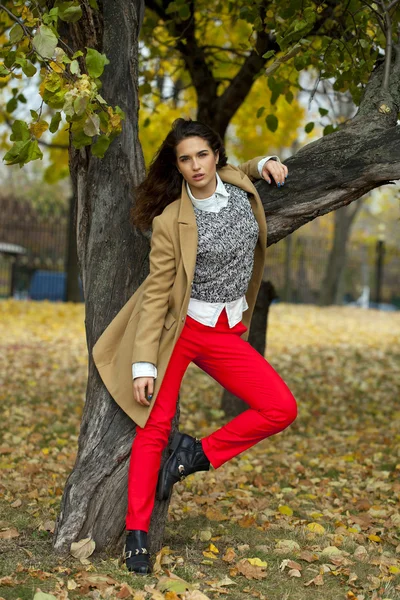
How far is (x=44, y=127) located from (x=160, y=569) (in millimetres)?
2087

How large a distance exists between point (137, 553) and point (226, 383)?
34.9 inches

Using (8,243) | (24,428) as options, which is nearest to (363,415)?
(24,428)

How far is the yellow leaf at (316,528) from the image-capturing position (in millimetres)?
4152

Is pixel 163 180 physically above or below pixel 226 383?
above

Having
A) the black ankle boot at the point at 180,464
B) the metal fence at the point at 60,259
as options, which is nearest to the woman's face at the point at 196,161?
the black ankle boot at the point at 180,464

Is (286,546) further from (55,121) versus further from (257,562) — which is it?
(55,121)

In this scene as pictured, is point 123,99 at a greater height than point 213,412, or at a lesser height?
greater

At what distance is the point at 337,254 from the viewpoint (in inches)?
780

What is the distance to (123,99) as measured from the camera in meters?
3.74

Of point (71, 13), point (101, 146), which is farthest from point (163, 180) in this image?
point (71, 13)

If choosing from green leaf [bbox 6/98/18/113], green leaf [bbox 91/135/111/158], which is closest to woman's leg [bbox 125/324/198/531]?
green leaf [bbox 91/135/111/158]

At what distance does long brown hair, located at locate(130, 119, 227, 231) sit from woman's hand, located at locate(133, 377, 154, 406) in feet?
2.47

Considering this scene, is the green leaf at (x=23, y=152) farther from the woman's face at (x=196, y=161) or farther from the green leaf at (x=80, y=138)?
the woman's face at (x=196, y=161)

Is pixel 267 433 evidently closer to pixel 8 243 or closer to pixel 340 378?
pixel 340 378
